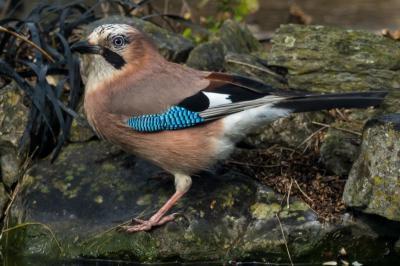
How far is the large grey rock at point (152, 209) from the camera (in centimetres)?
338

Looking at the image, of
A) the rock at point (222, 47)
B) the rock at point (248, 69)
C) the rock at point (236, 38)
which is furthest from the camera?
the rock at point (236, 38)

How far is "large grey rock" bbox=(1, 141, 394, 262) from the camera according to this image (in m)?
3.38

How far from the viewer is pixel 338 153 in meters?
3.75

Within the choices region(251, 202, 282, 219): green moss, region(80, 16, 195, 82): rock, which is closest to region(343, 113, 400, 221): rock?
region(251, 202, 282, 219): green moss

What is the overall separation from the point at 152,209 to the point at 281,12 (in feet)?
22.4

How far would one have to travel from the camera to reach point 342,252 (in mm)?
3350

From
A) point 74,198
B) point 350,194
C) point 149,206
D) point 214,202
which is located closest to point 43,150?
point 74,198

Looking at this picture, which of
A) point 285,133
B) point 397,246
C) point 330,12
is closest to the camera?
point 397,246

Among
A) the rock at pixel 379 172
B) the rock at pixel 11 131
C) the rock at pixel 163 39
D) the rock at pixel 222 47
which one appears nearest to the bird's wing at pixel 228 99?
the rock at pixel 379 172

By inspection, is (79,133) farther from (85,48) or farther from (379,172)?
(379,172)

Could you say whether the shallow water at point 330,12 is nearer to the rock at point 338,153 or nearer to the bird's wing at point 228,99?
the rock at point 338,153

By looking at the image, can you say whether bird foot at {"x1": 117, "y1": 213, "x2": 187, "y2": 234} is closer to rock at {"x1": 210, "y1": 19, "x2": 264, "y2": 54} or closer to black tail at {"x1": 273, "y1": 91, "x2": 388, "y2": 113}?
black tail at {"x1": 273, "y1": 91, "x2": 388, "y2": 113}

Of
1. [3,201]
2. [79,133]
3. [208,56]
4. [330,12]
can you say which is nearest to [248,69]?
[208,56]

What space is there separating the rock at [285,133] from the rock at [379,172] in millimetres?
989
